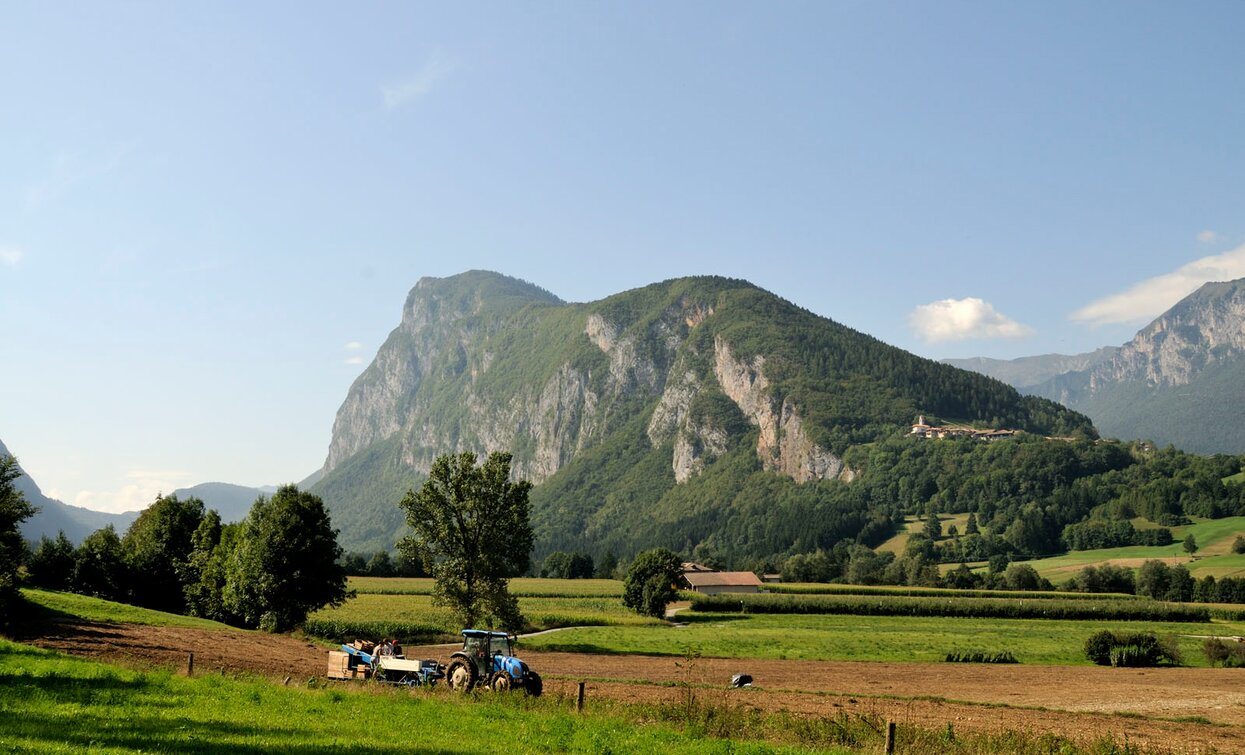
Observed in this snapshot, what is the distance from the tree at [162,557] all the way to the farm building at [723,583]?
224 ft

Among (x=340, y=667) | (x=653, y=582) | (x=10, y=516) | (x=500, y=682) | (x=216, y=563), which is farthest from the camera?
(x=653, y=582)

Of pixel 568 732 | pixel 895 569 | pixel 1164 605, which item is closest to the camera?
pixel 568 732

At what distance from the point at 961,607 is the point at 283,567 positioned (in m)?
76.9

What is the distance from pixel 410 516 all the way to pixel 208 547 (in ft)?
89.3

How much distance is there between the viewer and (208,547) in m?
71.1

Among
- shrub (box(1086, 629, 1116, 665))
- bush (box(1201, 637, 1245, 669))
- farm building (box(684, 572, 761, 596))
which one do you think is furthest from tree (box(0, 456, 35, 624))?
farm building (box(684, 572, 761, 596))

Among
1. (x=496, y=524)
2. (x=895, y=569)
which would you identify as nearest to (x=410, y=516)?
(x=496, y=524)

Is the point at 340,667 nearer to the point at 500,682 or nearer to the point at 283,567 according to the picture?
the point at 500,682

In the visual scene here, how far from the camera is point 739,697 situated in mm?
31516

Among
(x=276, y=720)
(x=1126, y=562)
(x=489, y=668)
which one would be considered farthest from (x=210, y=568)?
(x=1126, y=562)

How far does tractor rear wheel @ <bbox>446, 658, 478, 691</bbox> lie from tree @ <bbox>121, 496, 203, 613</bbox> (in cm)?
5460

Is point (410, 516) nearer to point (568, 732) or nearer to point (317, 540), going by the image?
point (317, 540)

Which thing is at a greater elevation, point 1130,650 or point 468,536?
point 468,536

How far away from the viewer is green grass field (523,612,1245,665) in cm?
5931
